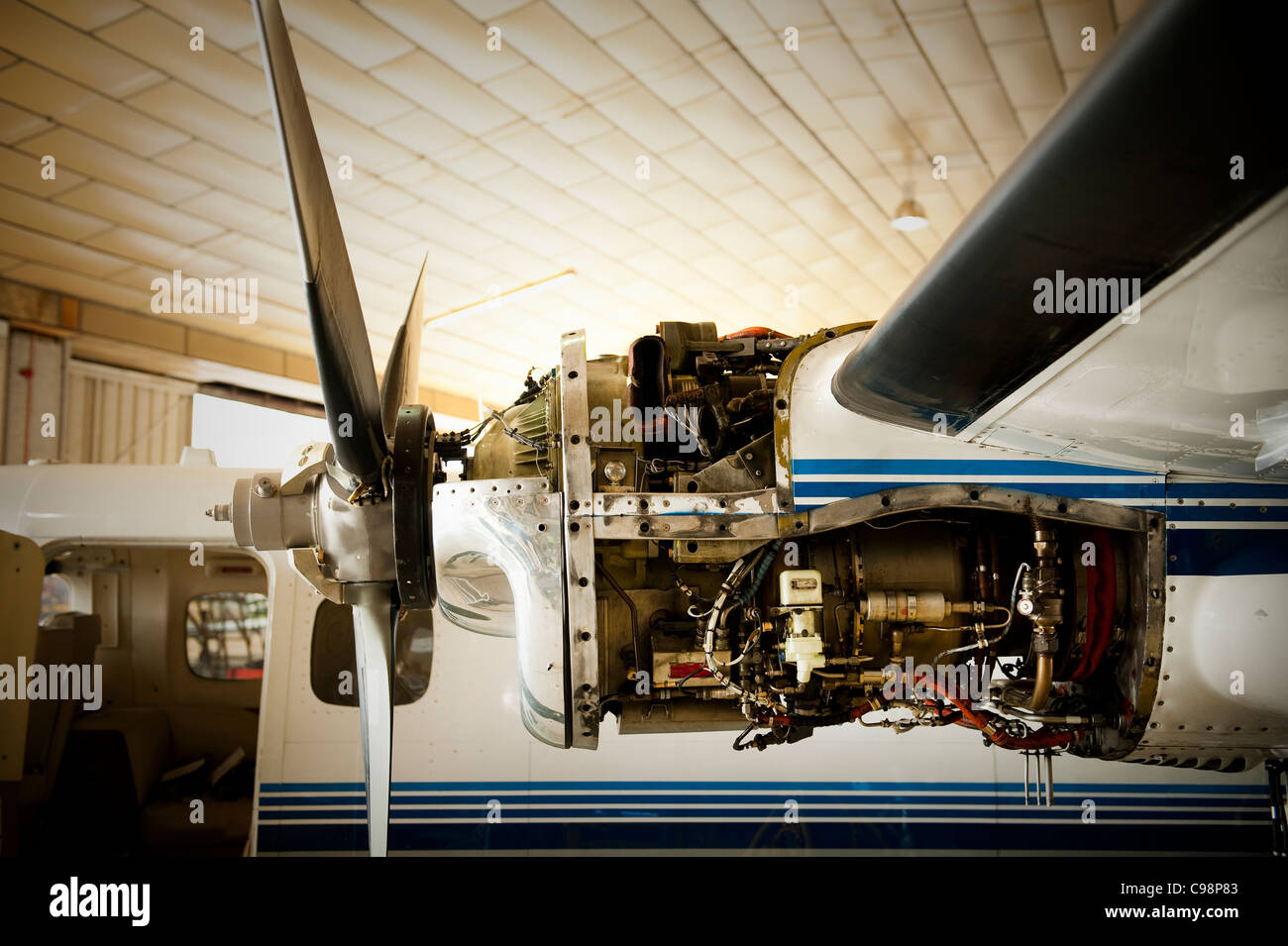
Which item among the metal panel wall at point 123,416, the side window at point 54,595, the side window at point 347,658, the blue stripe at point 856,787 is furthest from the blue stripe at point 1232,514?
the metal panel wall at point 123,416

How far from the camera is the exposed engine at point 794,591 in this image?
2.97 metres

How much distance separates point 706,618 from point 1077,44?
4.61 metres

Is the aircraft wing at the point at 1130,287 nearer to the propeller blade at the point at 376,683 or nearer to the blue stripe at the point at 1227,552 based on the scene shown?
the blue stripe at the point at 1227,552

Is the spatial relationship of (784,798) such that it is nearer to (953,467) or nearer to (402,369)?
(953,467)

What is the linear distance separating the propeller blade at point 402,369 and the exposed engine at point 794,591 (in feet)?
1.64

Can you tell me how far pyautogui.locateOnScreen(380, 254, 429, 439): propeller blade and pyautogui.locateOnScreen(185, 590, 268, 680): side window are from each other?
4.83 metres

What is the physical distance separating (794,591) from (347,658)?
10.7 feet

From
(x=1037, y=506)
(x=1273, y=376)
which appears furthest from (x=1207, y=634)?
(x=1273, y=376)

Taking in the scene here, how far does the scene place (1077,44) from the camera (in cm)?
533

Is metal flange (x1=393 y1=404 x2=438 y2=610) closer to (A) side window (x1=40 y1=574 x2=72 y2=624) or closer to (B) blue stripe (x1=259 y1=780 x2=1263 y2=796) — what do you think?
(B) blue stripe (x1=259 y1=780 x2=1263 y2=796)

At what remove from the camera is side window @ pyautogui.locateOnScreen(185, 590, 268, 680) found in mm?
7633

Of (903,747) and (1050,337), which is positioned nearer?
(1050,337)

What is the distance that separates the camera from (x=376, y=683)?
10.6ft

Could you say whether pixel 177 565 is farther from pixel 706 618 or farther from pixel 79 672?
pixel 706 618
